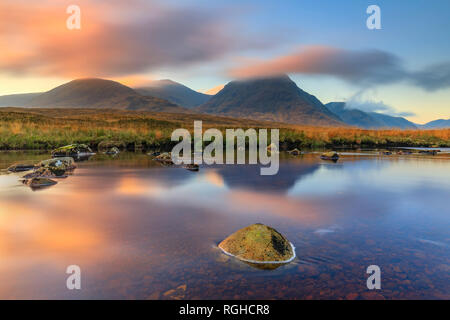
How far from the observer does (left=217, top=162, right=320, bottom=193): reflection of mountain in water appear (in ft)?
62.7

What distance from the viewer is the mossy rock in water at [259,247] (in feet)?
26.0

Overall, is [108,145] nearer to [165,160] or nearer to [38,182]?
[165,160]

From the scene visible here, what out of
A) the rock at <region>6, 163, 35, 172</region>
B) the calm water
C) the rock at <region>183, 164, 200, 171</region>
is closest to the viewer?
the calm water

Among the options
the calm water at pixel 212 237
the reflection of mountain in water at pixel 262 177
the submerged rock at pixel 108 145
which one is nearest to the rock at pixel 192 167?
the reflection of mountain in water at pixel 262 177

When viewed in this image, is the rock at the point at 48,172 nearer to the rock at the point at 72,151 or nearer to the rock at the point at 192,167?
the rock at the point at 192,167

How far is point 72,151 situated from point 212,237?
3306 cm

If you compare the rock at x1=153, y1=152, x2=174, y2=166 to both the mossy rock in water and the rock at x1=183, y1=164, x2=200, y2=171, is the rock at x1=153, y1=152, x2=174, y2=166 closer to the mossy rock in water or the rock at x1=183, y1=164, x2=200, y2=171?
the rock at x1=183, y1=164, x2=200, y2=171

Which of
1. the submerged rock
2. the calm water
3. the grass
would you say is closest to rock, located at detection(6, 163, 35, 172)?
the calm water

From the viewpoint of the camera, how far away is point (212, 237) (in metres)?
9.91

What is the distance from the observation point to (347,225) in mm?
11289

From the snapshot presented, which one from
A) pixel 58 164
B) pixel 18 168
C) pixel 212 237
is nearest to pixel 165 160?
pixel 58 164

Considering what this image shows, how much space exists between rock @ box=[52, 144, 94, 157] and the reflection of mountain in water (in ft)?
62.7
